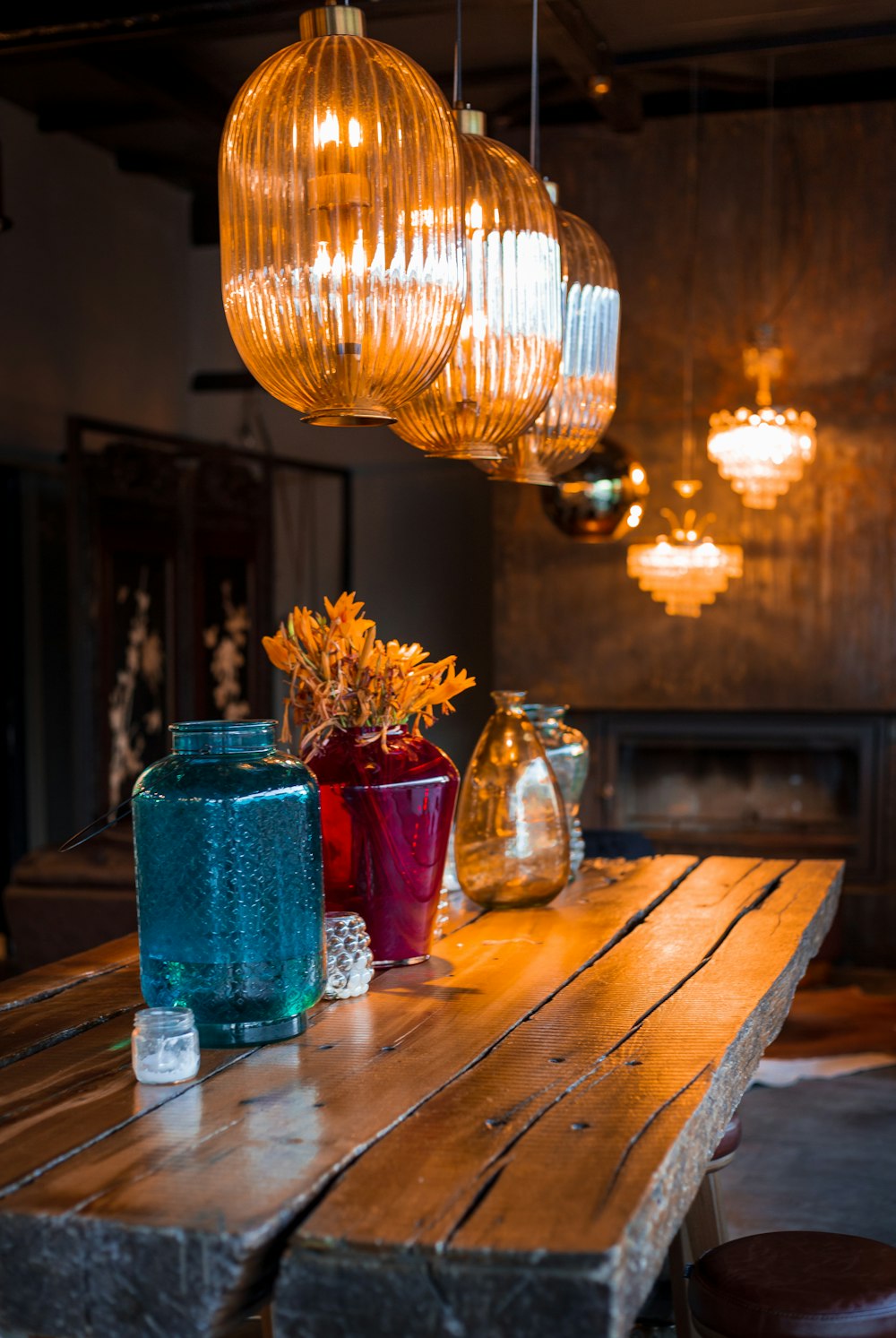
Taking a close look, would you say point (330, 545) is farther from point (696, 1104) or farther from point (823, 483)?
point (696, 1104)

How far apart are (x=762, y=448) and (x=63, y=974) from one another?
402 cm

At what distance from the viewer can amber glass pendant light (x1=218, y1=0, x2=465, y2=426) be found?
5.55ft

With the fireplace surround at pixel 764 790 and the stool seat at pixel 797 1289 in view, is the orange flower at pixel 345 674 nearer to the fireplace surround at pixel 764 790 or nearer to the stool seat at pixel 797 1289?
the stool seat at pixel 797 1289

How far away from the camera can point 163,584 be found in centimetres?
644

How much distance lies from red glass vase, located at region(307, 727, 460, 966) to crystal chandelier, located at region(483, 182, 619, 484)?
68 cm

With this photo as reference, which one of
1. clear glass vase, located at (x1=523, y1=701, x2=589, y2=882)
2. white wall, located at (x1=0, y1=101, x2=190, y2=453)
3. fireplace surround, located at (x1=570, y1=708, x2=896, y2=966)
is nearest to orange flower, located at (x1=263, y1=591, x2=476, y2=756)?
clear glass vase, located at (x1=523, y1=701, x2=589, y2=882)

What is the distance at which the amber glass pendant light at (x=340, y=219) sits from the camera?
169cm

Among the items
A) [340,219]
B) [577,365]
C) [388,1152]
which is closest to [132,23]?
[577,365]

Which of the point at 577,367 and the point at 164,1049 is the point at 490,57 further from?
the point at 164,1049

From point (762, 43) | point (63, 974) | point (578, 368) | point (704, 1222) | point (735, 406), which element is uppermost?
point (762, 43)

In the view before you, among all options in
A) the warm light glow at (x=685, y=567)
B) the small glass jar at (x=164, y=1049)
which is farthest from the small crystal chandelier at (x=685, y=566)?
the small glass jar at (x=164, y=1049)

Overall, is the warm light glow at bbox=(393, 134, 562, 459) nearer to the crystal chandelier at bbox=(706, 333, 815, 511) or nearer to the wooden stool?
the wooden stool

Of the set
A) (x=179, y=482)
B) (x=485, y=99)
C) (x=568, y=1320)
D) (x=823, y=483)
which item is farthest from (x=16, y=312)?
(x=568, y=1320)

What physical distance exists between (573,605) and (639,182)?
181 cm
